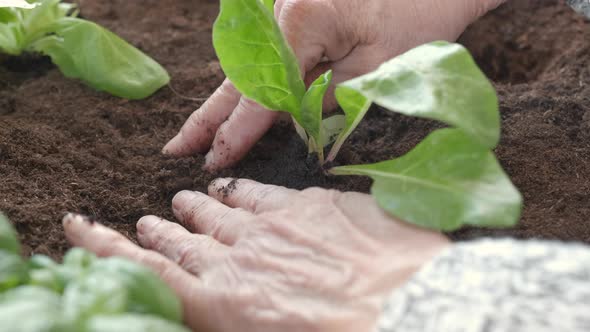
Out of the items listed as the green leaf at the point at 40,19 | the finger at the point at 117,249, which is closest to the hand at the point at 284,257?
the finger at the point at 117,249

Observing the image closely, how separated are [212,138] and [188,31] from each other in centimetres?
70

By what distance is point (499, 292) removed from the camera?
775 millimetres

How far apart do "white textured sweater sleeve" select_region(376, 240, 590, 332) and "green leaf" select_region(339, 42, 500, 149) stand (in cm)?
18

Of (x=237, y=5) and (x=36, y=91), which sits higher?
(x=237, y=5)

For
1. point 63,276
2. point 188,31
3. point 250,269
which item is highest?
Result: point 63,276

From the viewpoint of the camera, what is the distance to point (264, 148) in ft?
4.67

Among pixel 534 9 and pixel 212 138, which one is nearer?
pixel 212 138

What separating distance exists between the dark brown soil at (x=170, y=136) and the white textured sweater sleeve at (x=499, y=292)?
0.30 m

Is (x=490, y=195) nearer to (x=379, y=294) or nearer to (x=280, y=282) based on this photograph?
(x=379, y=294)

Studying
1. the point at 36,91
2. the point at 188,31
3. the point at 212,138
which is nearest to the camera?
the point at 212,138

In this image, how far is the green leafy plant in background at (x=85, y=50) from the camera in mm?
1567

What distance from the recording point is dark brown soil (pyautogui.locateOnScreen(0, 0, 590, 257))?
1188mm

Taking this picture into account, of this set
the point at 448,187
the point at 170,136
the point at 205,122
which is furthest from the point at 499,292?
the point at 170,136

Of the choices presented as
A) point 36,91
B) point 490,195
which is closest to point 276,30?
point 490,195
